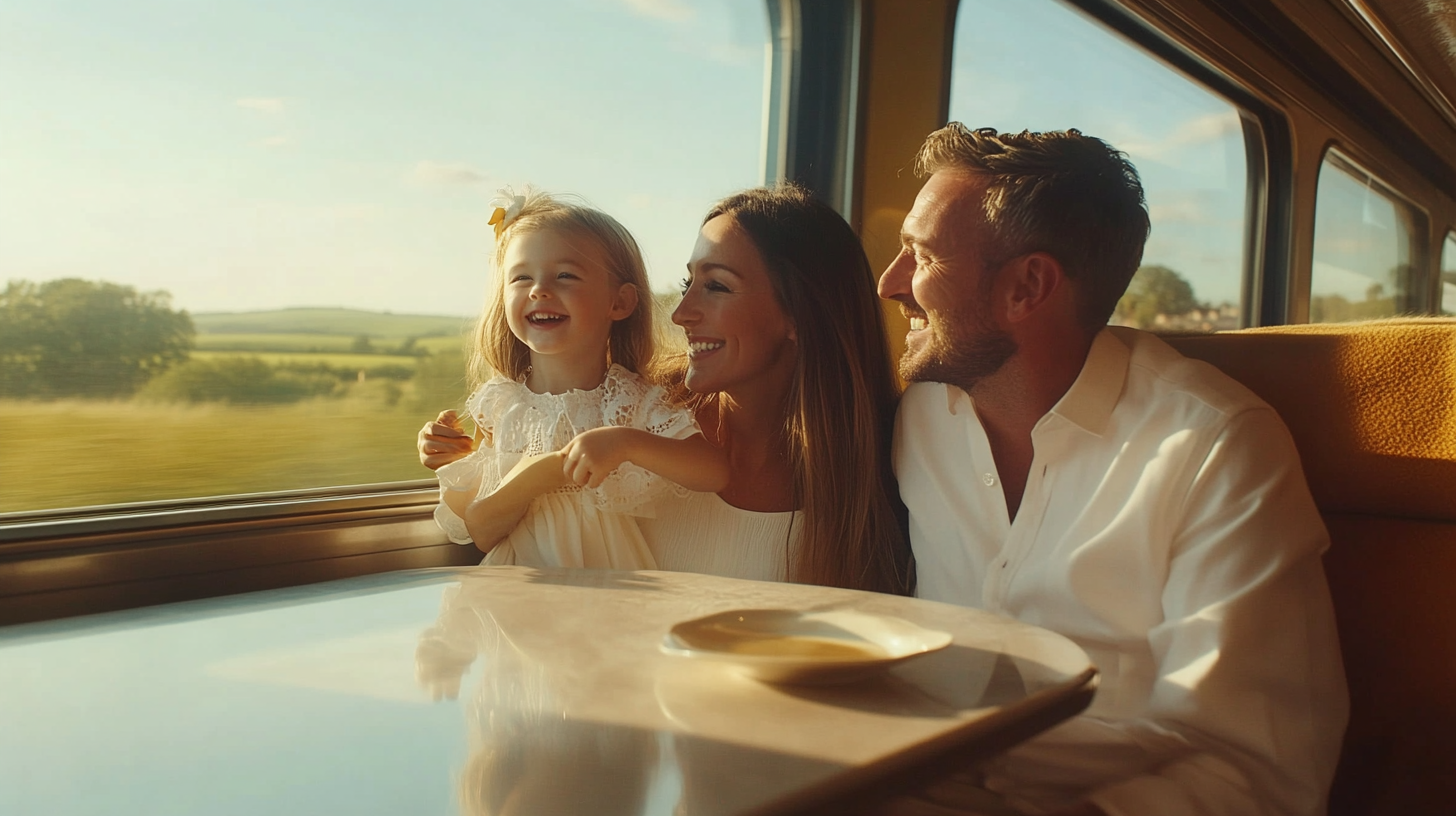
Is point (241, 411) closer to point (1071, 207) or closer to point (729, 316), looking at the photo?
point (729, 316)

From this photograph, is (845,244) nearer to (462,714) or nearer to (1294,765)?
(1294,765)

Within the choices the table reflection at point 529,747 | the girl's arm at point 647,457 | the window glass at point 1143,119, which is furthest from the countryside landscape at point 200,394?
the window glass at point 1143,119

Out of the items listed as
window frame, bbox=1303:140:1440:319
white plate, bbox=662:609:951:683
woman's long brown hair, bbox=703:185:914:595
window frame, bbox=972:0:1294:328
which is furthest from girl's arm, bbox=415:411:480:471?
window frame, bbox=1303:140:1440:319

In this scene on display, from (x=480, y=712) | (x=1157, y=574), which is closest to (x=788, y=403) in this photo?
(x=1157, y=574)

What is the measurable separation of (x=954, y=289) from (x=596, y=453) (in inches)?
23.7

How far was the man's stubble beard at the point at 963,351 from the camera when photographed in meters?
1.56

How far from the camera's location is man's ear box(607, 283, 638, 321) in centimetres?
175

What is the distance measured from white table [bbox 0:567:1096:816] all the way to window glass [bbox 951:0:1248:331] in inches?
66.6

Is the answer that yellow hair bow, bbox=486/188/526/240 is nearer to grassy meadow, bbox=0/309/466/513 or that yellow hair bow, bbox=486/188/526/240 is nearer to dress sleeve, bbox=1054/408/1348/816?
grassy meadow, bbox=0/309/466/513

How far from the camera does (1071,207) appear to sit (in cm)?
152

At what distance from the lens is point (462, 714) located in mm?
811

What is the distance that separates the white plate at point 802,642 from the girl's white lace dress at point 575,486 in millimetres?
686

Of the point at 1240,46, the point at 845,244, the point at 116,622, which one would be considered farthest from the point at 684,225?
the point at 1240,46

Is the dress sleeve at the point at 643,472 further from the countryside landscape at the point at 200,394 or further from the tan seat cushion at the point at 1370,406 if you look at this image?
the tan seat cushion at the point at 1370,406
